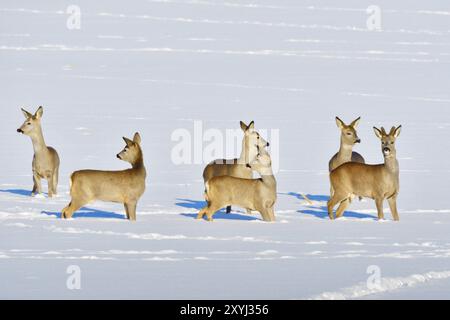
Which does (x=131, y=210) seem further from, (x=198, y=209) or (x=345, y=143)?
(x=345, y=143)

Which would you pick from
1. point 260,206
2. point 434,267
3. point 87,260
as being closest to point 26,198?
point 260,206

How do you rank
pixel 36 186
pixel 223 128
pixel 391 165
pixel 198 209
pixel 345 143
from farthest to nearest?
pixel 223 128 < pixel 36 186 < pixel 345 143 < pixel 198 209 < pixel 391 165

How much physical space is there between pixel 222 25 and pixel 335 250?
33114mm

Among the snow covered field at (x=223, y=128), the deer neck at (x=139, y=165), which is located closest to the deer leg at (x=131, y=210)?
the snow covered field at (x=223, y=128)

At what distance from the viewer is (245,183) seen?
13570 mm

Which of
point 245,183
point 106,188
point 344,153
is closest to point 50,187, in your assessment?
point 106,188

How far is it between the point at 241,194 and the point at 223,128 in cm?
1142

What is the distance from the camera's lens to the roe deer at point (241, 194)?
1347 centimetres

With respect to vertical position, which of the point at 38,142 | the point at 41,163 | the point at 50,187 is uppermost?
the point at 38,142

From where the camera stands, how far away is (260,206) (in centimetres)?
1350

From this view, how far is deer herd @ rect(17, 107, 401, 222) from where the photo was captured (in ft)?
43.4

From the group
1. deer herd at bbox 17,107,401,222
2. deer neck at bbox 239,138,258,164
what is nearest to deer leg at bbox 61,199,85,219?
deer herd at bbox 17,107,401,222

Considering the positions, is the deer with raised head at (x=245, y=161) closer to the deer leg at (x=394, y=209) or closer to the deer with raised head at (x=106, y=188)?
the deer with raised head at (x=106, y=188)

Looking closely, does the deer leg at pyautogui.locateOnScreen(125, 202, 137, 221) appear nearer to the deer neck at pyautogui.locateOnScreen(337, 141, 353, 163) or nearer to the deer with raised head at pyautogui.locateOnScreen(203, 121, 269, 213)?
the deer with raised head at pyautogui.locateOnScreen(203, 121, 269, 213)
